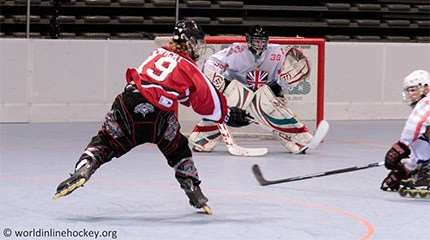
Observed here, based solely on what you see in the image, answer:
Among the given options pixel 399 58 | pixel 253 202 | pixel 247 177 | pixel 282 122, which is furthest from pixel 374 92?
pixel 253 202

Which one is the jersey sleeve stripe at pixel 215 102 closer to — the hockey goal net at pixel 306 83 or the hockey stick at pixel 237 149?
the hockey stick at pixel 237 149

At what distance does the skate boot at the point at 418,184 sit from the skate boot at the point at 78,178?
2039mm

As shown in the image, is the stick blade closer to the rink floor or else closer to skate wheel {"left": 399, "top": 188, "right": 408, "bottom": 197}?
the rink floor

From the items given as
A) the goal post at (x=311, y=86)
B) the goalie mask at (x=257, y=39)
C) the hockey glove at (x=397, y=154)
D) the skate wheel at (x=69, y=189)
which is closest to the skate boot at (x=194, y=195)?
the skate wheel at (x=69, y=189)

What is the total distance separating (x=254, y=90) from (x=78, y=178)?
147 inches

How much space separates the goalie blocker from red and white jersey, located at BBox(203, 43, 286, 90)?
0.08 m

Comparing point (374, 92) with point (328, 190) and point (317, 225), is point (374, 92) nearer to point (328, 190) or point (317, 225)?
point (328, 190)

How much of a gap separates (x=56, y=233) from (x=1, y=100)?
5637 millimetres

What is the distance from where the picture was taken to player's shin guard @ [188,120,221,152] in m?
9.02

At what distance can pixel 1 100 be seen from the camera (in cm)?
1066

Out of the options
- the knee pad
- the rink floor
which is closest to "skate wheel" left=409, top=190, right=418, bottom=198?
the rink floor

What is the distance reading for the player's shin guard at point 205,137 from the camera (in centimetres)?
902

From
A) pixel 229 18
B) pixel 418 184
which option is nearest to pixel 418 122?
pixel 418 184

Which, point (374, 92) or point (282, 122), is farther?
point (374, 92)
